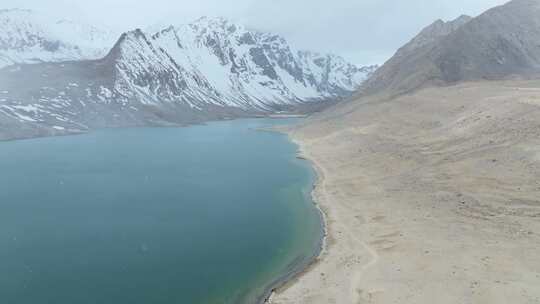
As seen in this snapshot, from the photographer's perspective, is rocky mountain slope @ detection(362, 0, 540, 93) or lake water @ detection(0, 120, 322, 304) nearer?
lake water @ detection(0, 120, 322, 304)

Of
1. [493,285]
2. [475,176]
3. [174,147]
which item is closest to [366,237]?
[493,285]

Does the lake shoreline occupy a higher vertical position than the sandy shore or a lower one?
lower

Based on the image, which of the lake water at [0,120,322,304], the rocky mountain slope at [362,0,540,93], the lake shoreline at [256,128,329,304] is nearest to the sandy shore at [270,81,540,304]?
the lake shoreline at [256,128,329,304]

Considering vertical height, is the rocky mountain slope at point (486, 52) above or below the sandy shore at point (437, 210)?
above

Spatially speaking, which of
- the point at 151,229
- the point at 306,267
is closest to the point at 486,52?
the point at 151,229

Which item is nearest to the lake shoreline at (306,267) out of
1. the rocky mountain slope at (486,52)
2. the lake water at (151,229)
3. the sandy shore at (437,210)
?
the sandy shore at (437,210)

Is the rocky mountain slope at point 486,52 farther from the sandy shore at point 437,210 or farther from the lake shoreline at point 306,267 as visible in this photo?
the lake shoreline at point 306,267

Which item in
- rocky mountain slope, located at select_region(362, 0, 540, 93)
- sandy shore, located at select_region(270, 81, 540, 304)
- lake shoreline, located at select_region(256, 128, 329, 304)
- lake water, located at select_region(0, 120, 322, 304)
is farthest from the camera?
rocky mountain slope, located at select_region(362, 0, 540, 93)

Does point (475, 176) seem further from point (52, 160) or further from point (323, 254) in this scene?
point (52, 160)

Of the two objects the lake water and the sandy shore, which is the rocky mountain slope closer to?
the sandy shore
